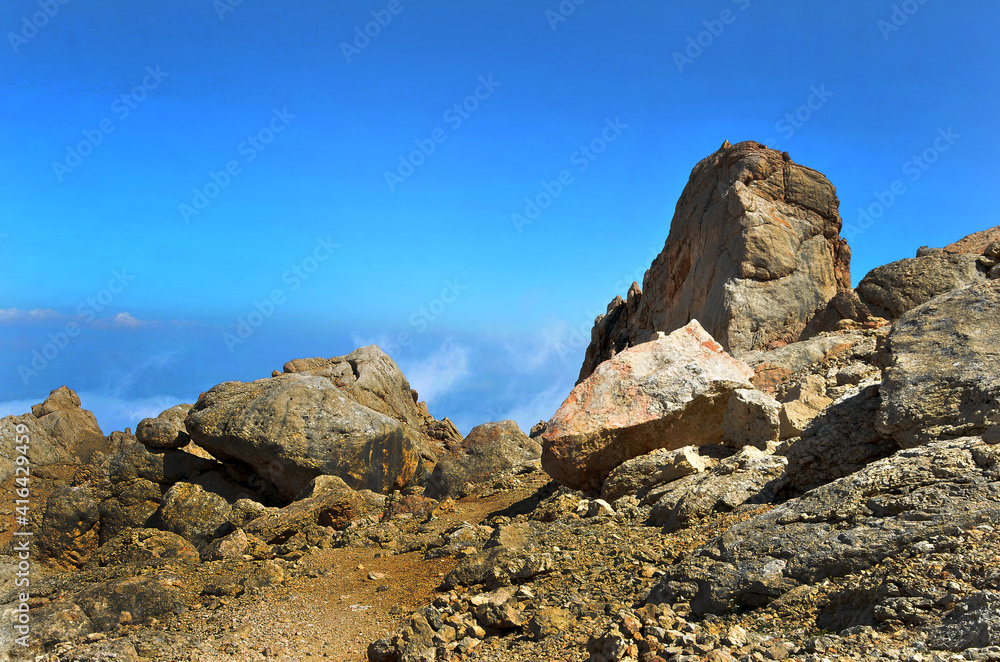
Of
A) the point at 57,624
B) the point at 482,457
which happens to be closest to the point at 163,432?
the point at 482,457

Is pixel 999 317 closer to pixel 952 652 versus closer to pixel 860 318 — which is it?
pixel 952 652

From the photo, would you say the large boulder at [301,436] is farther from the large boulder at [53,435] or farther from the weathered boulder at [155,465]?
the large boulder at [53,435]

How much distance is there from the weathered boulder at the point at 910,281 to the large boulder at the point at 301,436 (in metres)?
12.6

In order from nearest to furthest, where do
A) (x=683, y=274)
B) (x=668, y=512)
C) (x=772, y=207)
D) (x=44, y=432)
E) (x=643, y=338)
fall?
(x=668, y=512)
(x=772, y=207)
(x=44, y=432)
(x=683, y=274)
(x=643, y=338)

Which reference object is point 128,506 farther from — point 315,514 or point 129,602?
point 129,602

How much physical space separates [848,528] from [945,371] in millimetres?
2701

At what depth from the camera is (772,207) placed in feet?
79.5

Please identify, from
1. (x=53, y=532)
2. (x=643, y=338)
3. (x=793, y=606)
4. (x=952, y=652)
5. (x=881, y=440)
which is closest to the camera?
(x=952, y=652)

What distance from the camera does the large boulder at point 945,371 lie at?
6711mm

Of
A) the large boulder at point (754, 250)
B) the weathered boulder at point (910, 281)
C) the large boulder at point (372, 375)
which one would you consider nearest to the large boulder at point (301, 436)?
the large boulder at point (372, 375)

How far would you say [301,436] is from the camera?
50.8 ft

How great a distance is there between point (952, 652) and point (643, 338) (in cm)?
2614

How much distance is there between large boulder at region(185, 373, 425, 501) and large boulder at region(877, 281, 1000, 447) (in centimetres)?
1122

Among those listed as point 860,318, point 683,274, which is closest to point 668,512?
point 860,318
